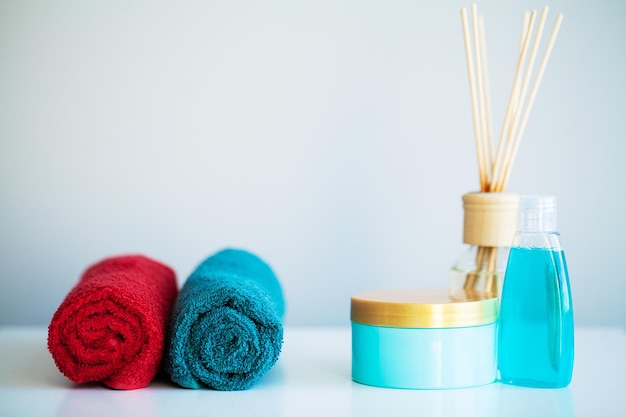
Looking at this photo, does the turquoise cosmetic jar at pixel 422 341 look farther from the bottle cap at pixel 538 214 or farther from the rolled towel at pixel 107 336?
the rolled towel at pixel 107 336

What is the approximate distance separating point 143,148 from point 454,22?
1.59ft

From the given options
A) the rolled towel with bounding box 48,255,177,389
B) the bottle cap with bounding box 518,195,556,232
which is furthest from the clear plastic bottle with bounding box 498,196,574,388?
the rolled towel with bounding box 48,255,177,389

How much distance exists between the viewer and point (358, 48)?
46.3 inches

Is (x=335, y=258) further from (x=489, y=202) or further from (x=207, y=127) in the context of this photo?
(x=489, y=202)

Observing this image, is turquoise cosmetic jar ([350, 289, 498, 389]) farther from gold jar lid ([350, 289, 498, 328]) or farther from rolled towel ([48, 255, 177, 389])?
rolled towel ([48, 255, 177, 389])

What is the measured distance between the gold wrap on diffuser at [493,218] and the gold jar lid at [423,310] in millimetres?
91

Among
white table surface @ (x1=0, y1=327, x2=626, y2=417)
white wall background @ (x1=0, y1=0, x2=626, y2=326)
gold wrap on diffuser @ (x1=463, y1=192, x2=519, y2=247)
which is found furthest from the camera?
white wall background @ (x1=0, y1=0, x2=626, y2=326)

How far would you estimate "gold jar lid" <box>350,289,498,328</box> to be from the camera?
71 centimetres

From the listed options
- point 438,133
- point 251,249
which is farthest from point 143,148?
point 438,133

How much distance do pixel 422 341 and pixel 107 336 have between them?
28 centimetres

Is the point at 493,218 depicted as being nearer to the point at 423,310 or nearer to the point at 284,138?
the point at 423,310

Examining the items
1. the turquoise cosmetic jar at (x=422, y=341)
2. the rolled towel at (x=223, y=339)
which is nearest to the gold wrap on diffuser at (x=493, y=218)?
the turquoise cosmetic jar at (x=422, y=341)

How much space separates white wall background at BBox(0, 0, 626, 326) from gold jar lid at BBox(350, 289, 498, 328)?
0.43 metres

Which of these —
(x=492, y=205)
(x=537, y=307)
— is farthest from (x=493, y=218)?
(x=537, y=307)
